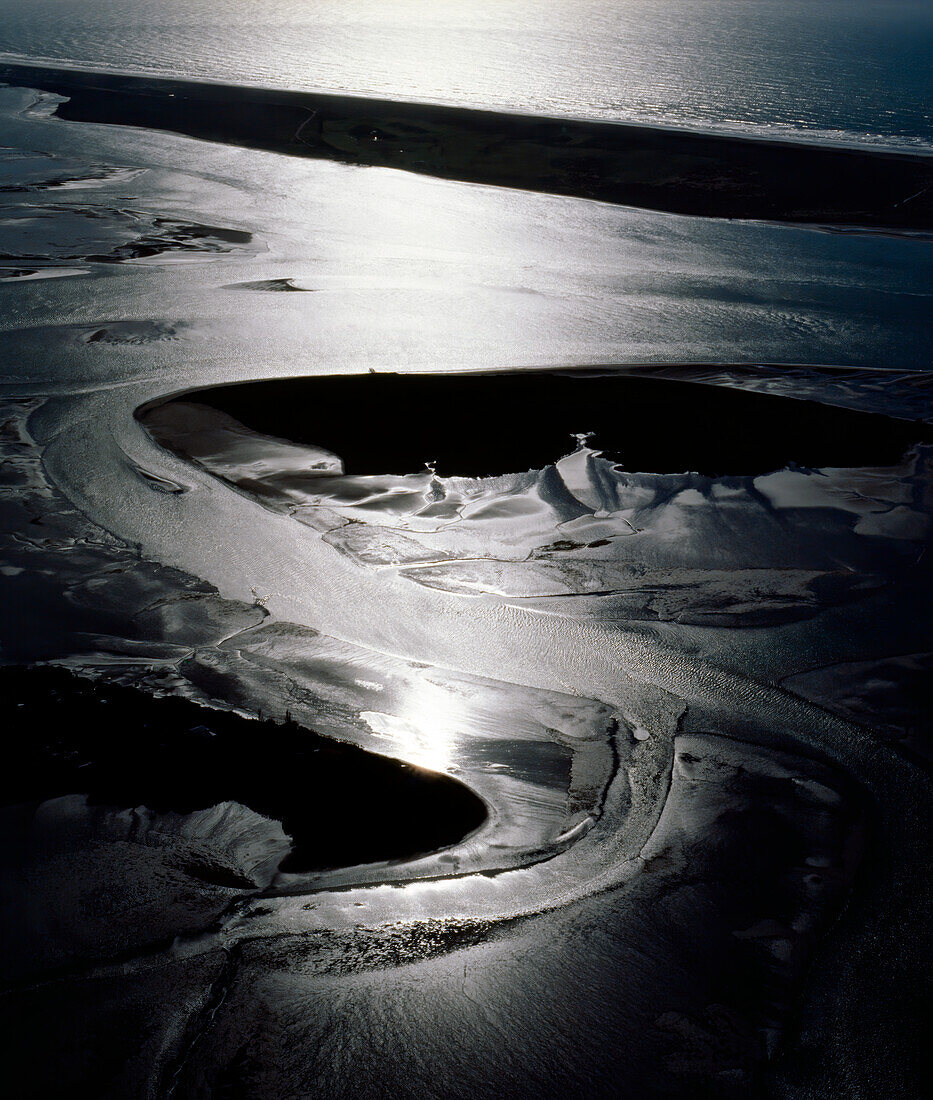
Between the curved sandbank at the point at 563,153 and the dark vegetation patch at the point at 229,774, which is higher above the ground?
the curved sandbank at the point at 563,153

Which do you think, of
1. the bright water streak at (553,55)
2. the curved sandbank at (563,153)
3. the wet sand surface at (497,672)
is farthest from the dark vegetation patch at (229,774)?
the bright water streak at (553,55)

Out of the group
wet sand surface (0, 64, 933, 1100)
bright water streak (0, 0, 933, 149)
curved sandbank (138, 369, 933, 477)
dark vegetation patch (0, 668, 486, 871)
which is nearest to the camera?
wet sand surface (0, 64, 933, 1100)

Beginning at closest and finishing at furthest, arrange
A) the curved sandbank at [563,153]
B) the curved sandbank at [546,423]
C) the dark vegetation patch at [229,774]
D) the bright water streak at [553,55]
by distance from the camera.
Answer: the dark vegetation patch at [229,774] < the curved sandbank at [546,423] < the curved sandbank at [563,153] < the bright water streak at [553,55]

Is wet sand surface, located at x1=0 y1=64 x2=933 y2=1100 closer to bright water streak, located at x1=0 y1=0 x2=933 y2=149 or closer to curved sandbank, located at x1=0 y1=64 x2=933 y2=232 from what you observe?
curved sandbank, located at x1=0 y1=64 x2=933 y2=232

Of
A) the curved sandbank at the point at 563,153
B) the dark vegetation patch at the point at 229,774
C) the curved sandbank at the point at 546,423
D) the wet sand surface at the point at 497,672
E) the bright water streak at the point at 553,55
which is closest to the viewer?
the wet sand surface at the point at 497,672

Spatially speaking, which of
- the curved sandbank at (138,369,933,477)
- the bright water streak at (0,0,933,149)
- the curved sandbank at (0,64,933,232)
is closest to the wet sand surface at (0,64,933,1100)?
the curved sandbank at (138,369,933,477)

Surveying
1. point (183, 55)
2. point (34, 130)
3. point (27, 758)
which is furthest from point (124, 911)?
point (183, 55)

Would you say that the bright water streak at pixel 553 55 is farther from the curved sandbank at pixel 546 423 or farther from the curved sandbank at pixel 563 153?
the curved sandbank at pixel 546 423
